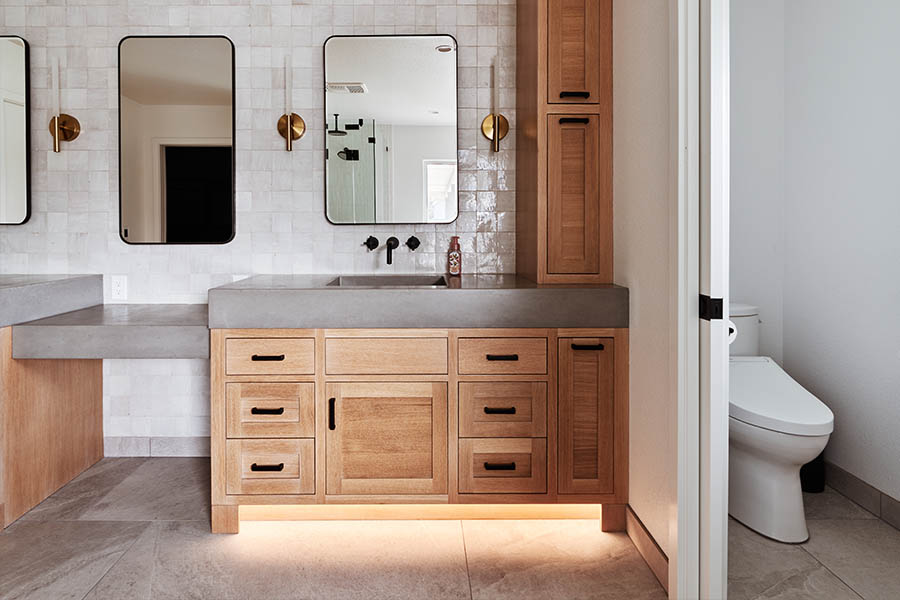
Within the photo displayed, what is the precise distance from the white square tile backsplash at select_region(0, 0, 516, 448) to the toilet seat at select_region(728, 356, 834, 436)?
111 cm

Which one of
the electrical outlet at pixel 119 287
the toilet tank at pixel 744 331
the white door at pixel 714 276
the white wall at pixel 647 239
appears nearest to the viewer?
the white door at pixel 714 276

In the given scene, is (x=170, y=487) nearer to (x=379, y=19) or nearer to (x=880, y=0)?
(x=379, y=19)

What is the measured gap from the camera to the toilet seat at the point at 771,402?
2.15 metres

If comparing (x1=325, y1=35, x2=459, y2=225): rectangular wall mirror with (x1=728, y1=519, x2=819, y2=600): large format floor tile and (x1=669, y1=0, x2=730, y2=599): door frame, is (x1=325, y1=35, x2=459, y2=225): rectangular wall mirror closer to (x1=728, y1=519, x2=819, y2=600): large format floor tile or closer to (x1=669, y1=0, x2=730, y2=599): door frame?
(x1=669, y1=0, x2=730, y2=599): door frame

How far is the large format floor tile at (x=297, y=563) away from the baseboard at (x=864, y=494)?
→ 1.60 m

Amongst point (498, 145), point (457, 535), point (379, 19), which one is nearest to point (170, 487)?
point (457, 535)

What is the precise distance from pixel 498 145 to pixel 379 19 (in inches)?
31.4

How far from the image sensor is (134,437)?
121 inches

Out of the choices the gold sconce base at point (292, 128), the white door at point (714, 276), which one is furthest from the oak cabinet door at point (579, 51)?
the gold sconce base at point (292, 128)

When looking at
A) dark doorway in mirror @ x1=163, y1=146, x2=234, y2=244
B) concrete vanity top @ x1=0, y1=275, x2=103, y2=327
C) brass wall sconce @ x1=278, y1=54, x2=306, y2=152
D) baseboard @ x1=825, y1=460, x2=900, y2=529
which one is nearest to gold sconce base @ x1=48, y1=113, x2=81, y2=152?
dark doorway in mirror @ x1=163, y1=146, x2=234, y2=244

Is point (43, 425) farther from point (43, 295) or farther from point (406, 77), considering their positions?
point (406, 77)

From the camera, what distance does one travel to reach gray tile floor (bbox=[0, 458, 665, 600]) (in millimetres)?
1925

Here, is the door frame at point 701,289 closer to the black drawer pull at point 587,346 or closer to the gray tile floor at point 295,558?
the gray tile floor at point 295,558

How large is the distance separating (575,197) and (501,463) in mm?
1040
